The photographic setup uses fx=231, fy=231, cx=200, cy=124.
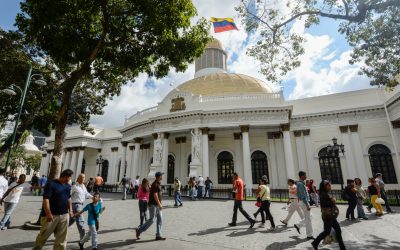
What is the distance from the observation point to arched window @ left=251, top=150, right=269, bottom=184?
75.5 ft

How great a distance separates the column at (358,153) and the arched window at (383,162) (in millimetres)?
975

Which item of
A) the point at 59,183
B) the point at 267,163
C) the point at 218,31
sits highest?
the point at 218,31

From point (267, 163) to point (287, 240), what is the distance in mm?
17705

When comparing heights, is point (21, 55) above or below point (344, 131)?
above

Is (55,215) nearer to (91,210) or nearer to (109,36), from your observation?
(91,210)

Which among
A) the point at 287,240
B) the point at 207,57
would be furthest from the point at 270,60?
the point at 207,57

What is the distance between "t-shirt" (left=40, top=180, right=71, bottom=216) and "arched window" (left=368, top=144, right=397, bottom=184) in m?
23.8

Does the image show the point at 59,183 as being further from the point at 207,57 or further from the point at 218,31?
the point at 207,57

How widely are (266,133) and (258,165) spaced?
333 centimetres

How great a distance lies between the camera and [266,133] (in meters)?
23.4

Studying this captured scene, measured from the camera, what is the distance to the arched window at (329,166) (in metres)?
21.0

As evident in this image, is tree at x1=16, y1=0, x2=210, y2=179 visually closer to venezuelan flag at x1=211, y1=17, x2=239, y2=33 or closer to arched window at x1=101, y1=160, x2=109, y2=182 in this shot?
venezuelan flag at x1=211, y1=17, x2=239, y2=33

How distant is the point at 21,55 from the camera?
1235cm

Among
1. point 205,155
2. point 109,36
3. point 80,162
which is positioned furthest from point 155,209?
point 80,162
